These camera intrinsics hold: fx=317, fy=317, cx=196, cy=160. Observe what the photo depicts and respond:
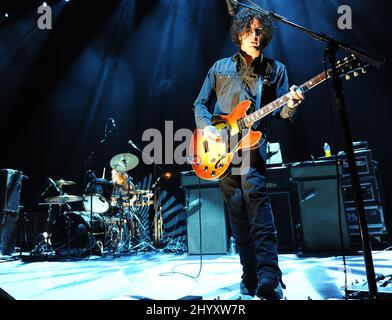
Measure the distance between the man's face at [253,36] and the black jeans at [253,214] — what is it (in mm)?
769

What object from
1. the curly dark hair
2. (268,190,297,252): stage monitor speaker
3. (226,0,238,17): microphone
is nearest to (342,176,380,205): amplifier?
(268,190,297,252): stage monitor speaker

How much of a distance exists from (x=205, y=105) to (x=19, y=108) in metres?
6.70

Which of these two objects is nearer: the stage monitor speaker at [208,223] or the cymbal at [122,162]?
the stage monitor speaker at [208,223]

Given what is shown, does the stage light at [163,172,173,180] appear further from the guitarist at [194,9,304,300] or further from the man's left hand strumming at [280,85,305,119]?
the man's left hand strumming at [280,85,305,119]

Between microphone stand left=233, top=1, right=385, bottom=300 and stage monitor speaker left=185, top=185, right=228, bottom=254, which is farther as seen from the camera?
stage monitor speaker left=185, top=185, right=228, bottom=254

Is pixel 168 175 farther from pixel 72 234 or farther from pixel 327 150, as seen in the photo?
pixel 327 150

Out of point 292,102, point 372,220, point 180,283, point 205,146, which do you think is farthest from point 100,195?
point 372,220

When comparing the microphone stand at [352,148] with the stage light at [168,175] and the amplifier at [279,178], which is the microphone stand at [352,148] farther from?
the stage light at [168,175]

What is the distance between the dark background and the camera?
692cm

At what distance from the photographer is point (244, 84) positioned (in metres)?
2.41

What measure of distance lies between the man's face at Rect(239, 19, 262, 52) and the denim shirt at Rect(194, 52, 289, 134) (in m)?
0.10

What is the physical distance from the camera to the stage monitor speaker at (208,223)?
484 cm

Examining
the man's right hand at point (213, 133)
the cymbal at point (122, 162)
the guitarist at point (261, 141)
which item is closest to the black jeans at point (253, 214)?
the guitarist at point (261, 141)
